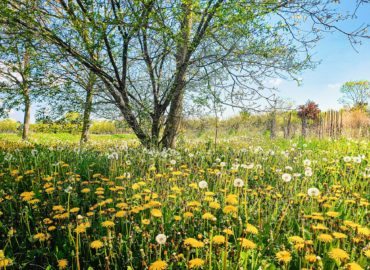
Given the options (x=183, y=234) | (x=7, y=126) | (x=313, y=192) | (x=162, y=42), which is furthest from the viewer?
(x=7, y=126)

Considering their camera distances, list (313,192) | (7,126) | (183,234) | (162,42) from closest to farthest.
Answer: (183,234) < (313,192) < (162,42) < (7,126)

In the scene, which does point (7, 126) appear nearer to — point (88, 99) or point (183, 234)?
point (88, 99)

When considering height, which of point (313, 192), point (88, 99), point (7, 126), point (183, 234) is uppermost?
point (7, 126)

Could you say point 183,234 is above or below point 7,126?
below

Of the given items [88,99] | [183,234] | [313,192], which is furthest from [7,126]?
[313,192]

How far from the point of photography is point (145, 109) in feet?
26.2

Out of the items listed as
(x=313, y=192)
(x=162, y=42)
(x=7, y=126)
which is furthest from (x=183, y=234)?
(x=7, y=126)

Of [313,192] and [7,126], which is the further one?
[7,126]

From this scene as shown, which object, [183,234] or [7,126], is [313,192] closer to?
[183,234]

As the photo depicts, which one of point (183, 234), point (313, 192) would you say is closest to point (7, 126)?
point (183, 234)

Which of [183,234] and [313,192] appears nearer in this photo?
[183,234]

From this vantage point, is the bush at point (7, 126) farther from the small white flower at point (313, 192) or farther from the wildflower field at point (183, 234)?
the small white flower at point (313, 192)

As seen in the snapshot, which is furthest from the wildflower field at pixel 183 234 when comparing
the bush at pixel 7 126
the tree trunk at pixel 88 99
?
the bush at pixel 7 126

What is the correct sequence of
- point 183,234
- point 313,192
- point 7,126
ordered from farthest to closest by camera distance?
point 7,126 < point 313,192 < point 183,234
